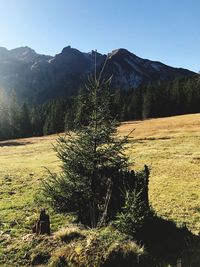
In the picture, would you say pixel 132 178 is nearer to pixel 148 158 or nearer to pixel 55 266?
pixel 55 266

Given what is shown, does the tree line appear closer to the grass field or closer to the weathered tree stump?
the grass field

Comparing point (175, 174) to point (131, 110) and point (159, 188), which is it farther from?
point (131, 110)

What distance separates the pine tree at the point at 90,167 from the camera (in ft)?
53.9

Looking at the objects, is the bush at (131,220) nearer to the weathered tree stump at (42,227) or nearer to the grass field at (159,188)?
the weathered tree stump at (42,227)

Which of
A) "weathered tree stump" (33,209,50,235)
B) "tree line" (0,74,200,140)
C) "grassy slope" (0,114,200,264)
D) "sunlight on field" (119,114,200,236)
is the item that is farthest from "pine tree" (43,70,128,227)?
"tree line" (0,74,200,140)

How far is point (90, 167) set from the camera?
16422 mm

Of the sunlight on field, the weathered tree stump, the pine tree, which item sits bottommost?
the sunlight on field

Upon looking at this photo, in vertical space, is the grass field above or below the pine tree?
below

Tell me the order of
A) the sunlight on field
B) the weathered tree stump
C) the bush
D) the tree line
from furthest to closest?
Answer: the tree line
the sunlight on field
the weathered tree stump
the bush

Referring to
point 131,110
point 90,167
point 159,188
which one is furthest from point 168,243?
point 131,110

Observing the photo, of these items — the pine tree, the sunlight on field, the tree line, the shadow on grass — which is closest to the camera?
the shadow on grass

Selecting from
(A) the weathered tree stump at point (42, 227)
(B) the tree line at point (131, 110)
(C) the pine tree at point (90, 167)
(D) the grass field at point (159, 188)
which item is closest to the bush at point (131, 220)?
(A) the weathered tree stump at point (42, 227)

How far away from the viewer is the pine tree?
16422mm

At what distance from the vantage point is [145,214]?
1415 cm
